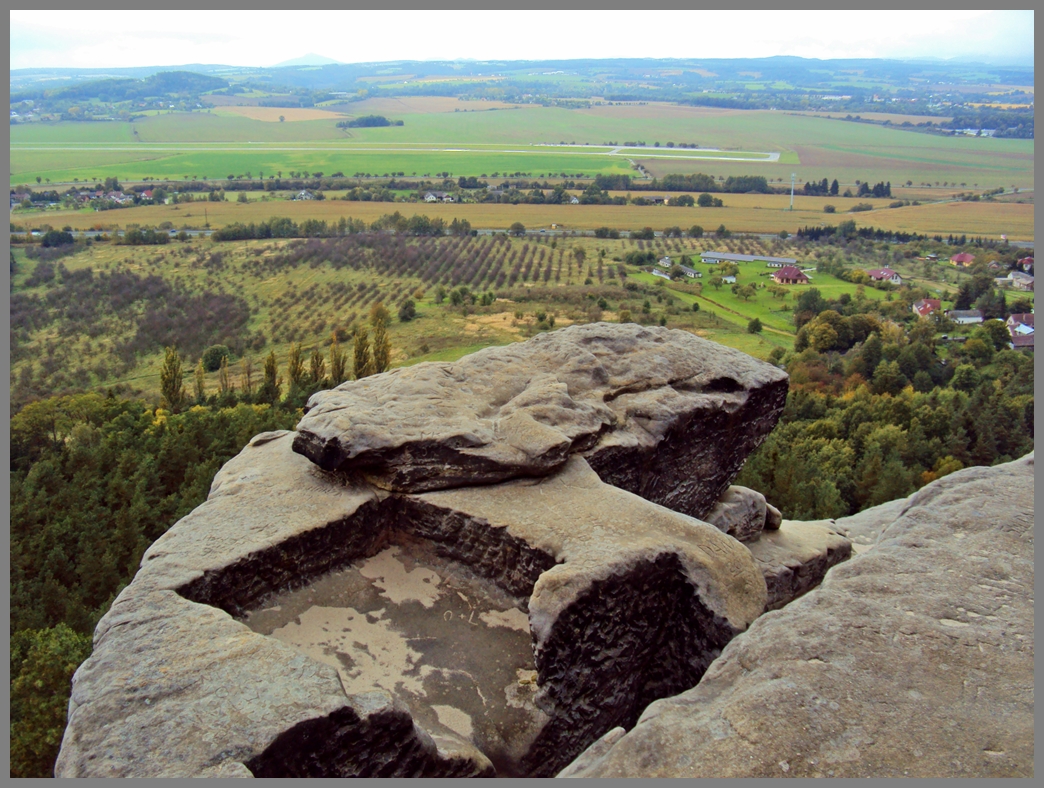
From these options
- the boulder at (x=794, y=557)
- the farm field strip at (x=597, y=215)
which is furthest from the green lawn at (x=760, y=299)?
the boulder at (x=794, y=557)

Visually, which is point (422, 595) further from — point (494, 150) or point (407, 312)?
point (494, 150)

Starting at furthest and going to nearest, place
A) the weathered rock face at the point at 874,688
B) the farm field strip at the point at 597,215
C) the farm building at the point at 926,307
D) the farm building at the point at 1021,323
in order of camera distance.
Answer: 1. the farm field strip at the point at 597,215
2. the farm building at the point at 926,307
3. the farm building at the point at 1021,323
4. the weathered rock face at the point at 874,688

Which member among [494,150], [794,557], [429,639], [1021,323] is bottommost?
[1021,323]

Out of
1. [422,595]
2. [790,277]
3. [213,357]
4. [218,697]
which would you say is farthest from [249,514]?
[790,277]

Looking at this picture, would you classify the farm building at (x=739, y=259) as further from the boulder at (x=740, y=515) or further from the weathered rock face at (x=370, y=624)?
the weathered rock face at (x=370, y=624)

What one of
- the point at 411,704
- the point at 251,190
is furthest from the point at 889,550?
the point at 251,190

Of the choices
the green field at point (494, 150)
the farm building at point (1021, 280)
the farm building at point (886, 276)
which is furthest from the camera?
the green field at point (494, 150)

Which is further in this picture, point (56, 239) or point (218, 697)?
Answer: point (56, 239)

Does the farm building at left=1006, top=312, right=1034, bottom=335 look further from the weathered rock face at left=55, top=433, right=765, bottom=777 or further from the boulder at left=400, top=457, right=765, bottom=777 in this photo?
the boulder at left=400, top=457, right=765, bottom=777
